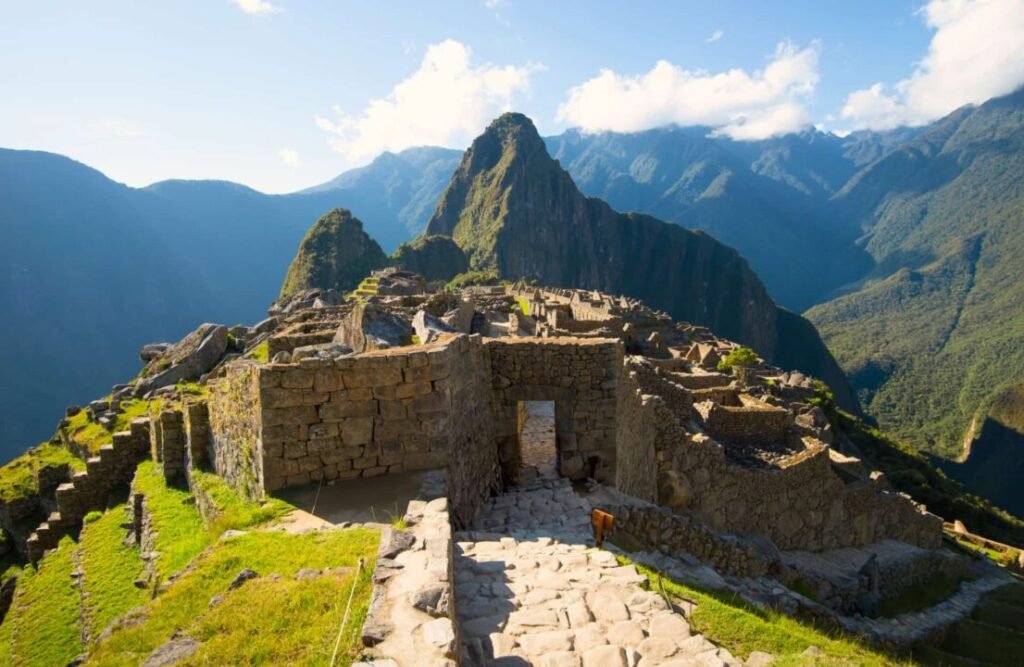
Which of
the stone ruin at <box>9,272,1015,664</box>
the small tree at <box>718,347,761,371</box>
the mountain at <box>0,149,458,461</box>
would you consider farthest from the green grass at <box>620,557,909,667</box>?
the mountain at <box>0,149,458,461</box>

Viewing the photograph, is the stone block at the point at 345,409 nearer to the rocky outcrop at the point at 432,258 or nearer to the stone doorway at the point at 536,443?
the stone doorway at the point at 536,443

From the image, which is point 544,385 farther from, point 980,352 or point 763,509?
point 980,352

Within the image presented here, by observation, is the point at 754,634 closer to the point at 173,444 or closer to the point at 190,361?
the point at 173,444

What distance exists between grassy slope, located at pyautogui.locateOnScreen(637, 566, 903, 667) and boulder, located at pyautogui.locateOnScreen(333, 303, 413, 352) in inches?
257

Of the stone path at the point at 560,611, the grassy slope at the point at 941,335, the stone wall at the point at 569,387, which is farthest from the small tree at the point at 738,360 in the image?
the grassy slope at the point at 941,335

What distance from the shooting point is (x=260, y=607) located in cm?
A: 427

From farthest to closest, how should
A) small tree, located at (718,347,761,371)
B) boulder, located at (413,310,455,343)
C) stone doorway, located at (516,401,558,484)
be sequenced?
1. small tree, located at (718,347,761,371)
2. boulder, located at (413,310,455,343)
3. stone doorway, located at (516,401,558,484)

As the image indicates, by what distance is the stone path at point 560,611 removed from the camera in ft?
13.6

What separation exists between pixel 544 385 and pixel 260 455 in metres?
4.25

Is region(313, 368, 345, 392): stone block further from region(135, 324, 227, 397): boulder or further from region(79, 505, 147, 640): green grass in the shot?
region(135, 324, 227, 397): boulder

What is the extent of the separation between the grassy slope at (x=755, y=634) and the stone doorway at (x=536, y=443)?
4195 mm

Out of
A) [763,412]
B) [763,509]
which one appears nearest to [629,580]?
[763,509]

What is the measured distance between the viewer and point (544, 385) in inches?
377

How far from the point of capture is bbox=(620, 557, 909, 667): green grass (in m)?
4.72
